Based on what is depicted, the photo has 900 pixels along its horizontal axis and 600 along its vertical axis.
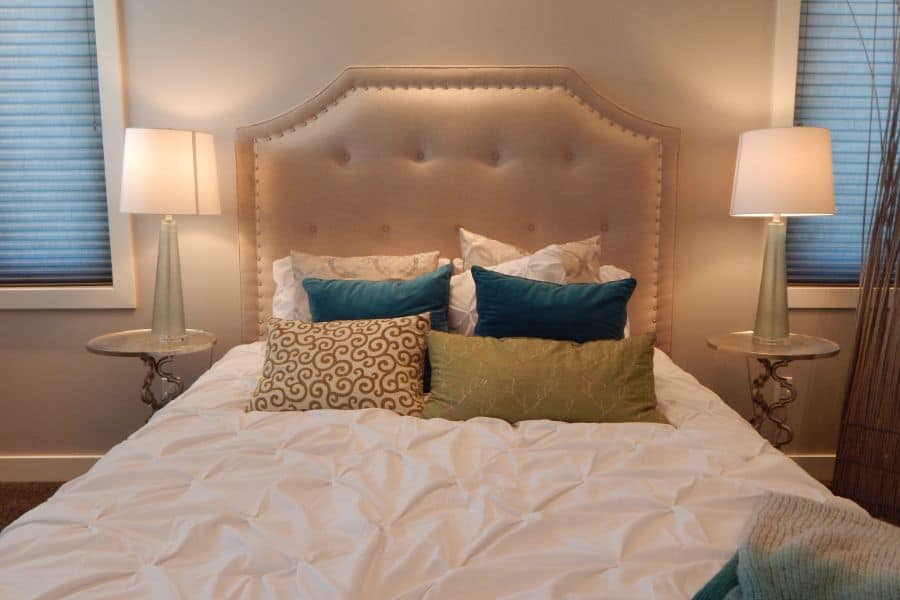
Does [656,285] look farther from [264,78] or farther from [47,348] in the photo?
[47,348]

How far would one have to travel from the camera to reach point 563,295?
1969mm

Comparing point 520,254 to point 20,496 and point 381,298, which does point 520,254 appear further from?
point 20,496

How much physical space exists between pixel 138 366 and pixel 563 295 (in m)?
1.76

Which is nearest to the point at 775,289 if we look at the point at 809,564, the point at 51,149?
the point at 809,564

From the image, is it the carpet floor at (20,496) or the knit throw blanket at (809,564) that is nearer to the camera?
the knit throw blanket at (809,564)

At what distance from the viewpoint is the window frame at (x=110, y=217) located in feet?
8.44

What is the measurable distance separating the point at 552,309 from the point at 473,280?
316 mm

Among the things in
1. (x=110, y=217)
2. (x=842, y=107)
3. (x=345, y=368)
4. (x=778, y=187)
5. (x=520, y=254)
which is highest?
(x=842, y=107)

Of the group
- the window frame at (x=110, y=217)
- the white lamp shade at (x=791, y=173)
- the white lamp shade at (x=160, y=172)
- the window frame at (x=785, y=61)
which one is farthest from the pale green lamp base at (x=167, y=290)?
the window frame at (x=785, y=61)

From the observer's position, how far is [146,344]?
2352 mm

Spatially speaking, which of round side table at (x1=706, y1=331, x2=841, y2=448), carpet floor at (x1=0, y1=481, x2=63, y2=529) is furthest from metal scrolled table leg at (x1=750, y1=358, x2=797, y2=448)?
carpet floor at (x1=0, y1=481, x2=63, y2=529)

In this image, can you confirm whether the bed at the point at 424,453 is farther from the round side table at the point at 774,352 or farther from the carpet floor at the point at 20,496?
the carpet floor at the point at 20,496

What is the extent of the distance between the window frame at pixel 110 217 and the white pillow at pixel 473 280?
1309mm

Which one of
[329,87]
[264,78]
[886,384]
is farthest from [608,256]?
[264,78]
